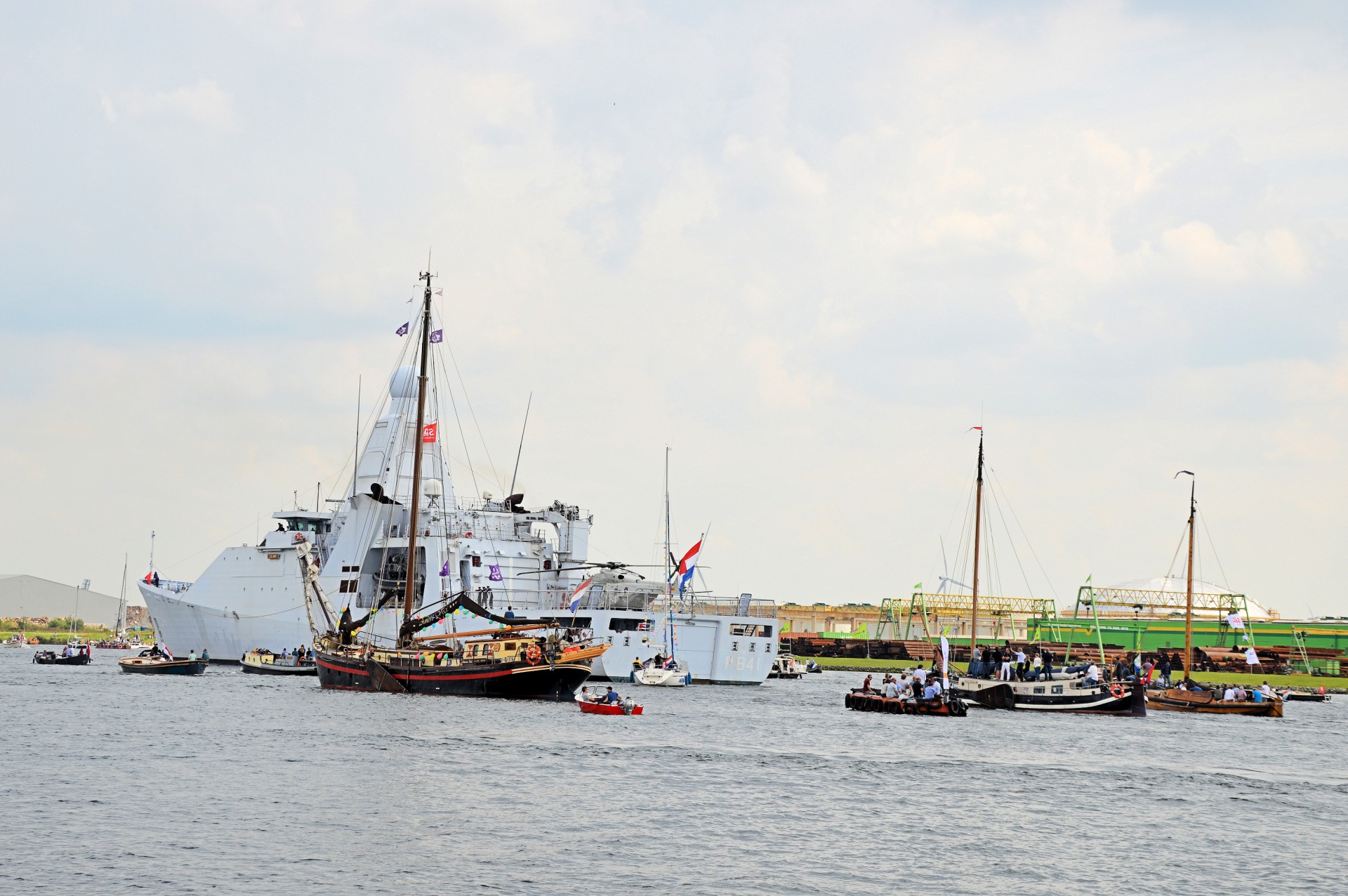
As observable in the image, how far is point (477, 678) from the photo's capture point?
66250 mm

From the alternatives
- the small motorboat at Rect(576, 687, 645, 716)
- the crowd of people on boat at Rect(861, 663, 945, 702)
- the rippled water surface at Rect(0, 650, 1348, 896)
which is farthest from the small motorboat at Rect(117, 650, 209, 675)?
the crowd of people on boat at Rect(861, 663, 945, 702)

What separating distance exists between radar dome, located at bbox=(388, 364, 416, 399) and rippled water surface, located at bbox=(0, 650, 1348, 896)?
42.1 m

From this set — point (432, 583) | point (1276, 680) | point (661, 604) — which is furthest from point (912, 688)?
point (1276, 680)

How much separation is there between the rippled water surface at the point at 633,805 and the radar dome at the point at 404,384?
1656 inches

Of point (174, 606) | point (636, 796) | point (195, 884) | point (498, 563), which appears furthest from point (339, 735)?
point (174, 606)

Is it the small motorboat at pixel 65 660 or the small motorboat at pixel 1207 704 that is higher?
the small motorboat at pixel 1207 704

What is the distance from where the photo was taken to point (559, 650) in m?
66.5

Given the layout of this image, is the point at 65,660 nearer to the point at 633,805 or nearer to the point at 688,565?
the point at 688,565

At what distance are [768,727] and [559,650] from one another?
12478mm

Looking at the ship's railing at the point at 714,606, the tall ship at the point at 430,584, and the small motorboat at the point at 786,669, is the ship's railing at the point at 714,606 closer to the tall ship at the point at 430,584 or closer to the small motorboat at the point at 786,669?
the tall ship at the point at 430,584

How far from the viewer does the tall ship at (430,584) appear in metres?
86.8

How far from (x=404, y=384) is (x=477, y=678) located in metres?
40.7

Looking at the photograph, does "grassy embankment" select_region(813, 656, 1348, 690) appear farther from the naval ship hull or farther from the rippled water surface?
the rippled water surface

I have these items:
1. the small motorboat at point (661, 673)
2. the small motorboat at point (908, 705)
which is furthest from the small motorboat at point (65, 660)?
→ the small motorboat at point (908, 705)
